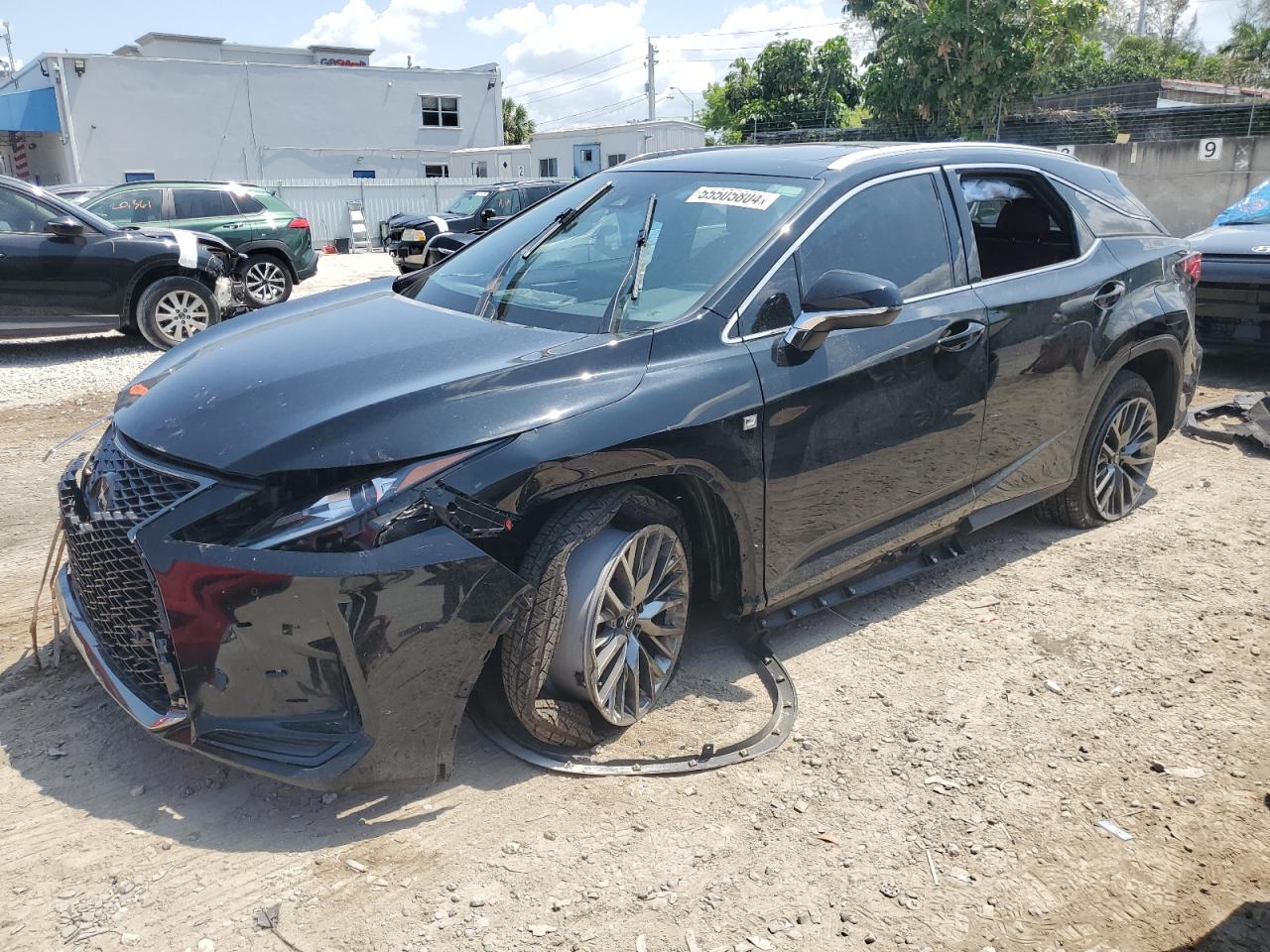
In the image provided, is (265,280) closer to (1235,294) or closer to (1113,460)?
(1235,294)

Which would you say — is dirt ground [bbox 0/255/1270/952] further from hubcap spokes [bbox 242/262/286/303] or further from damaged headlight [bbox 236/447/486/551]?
hubcap spokes [bbox 242/262/286/303]

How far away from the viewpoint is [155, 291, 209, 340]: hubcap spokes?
1005 cm

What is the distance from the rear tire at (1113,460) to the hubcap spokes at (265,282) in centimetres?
1058

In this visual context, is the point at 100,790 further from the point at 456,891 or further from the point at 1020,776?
the point at 1020,776

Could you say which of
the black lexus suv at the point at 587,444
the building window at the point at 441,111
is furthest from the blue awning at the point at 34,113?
the black lexus suv at the point at 587,444

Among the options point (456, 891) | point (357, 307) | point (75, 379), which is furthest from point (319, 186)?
point (456, 891)

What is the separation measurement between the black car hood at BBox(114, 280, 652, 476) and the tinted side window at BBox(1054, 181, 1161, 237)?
8.74ft

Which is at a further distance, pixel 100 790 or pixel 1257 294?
pixel 1257 294

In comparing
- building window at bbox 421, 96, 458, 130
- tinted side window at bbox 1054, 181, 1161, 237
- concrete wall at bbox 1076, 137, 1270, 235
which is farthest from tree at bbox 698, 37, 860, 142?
tinted side window at bbox 1054, 181, 1161, 237

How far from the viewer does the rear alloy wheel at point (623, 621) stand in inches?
115

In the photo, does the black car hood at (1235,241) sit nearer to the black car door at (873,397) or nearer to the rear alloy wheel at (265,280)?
the black car door at (873,397)

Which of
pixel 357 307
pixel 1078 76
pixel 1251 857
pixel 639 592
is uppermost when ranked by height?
pixel 1078 76

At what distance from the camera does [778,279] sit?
11.3ft

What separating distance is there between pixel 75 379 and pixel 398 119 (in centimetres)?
3176
